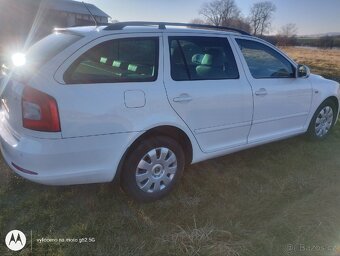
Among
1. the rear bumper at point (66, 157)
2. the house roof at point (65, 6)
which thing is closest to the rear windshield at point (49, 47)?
the rear bumper at point (66, 157)

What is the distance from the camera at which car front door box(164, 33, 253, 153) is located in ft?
10.1

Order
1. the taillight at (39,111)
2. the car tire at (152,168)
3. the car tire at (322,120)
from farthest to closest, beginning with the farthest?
the car tire at (322,120), the car tire at (152,168), the taillight at (39,111)

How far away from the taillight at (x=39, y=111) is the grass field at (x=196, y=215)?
2.95 feet

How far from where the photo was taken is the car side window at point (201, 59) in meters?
3.14

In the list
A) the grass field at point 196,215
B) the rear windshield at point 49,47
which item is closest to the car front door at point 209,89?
the grass field at point 196,215

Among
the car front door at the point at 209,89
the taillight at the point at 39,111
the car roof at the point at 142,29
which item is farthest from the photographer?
the car front door at the point at 209,89

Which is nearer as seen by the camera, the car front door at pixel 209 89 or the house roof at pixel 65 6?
the car front door at pixel 209 89

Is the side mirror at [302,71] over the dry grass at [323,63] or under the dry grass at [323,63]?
over

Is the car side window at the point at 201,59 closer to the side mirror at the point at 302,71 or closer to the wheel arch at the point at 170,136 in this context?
Answer: the wheel arch at the point at 170,136

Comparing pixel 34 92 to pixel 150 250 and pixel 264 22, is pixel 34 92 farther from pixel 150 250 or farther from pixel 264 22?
pixel 264 22

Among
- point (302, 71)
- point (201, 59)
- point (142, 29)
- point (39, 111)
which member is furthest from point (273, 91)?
point (39, 111)

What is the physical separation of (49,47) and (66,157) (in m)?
1.04

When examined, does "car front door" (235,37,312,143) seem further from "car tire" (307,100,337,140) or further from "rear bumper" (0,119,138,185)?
"rear bumper" (0,119,138,185)

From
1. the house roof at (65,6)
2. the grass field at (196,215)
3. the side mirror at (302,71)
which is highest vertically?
the house roof at (65,6)
